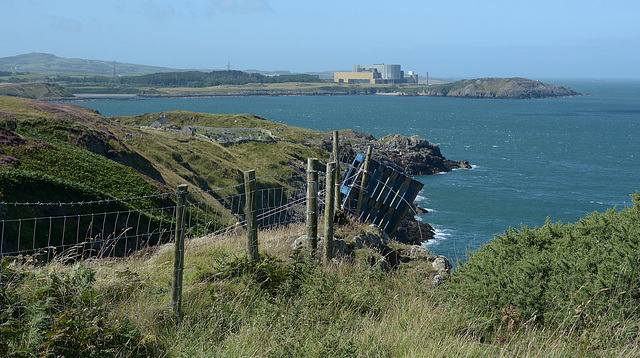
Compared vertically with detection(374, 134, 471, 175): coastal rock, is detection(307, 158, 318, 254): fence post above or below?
above

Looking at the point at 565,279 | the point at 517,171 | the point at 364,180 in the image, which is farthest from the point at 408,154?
the point at 565,279

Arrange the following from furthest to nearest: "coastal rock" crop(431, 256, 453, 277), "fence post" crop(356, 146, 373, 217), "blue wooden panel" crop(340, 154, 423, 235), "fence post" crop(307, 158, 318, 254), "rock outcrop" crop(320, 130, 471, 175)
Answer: "rock outcrop" crop(320, 130, 471, 175) < "blue wooden panel" crop(340, 154, 423, 235) < "fence post" crop(356, 146, 373, 217) < "coastal rock" crop(431, 256, 453, 277) < "fence post" crop(307, 158, 318, 254)

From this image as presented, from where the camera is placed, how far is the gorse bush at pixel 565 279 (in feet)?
22.2

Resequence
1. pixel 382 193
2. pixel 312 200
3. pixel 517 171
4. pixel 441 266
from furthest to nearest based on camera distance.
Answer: pixel 517 171, pixel 382 193, pixel 441 266, pixel 312 200

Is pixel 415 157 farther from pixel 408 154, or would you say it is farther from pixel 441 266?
pixel 441 266

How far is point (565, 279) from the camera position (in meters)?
7.17

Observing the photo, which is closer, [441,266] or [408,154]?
[441,266]

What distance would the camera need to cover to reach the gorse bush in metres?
6.78

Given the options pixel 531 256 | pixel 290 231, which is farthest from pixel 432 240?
pixel 531 256

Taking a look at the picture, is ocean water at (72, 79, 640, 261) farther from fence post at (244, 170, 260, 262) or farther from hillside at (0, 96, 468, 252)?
hillside at (0, 96, 468, 252)

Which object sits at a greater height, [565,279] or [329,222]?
[329,222]

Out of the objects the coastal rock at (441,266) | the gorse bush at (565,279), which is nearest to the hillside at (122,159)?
the gorse bush at (565,279)

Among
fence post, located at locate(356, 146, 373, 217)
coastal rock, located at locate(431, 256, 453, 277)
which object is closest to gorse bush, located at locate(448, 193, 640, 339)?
coastal rock, located at locate(431, 256, 453, 277)

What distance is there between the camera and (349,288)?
7.79m
